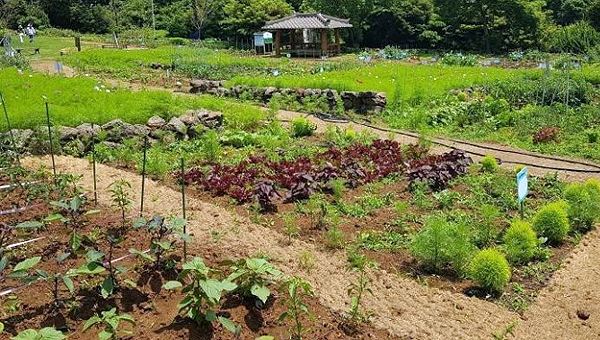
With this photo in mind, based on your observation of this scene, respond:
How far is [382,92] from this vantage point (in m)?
15.2

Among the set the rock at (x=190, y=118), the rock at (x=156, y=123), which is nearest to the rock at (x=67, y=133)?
the rock at (x=156, y=123)

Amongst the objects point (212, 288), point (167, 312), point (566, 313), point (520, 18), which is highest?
point (520, 18)

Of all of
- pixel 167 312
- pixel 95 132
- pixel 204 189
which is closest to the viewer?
pixel 167 312

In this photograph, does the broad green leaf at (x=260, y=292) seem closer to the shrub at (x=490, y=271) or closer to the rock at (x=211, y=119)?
the shrub at (x=490, y=271)

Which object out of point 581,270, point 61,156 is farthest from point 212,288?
point 61,156

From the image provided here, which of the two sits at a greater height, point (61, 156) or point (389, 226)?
point (61, 156)

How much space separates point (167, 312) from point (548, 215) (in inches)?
169

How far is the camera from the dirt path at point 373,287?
4543mm

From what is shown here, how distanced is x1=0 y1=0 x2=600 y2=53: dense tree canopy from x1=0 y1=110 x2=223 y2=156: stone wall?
24773 millimetres

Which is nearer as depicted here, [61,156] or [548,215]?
[548,215]

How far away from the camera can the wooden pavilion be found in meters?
35.0

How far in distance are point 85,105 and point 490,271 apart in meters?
9.15

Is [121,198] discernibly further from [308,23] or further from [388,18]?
[388,18]

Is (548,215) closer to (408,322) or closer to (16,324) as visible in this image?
(408,322)
